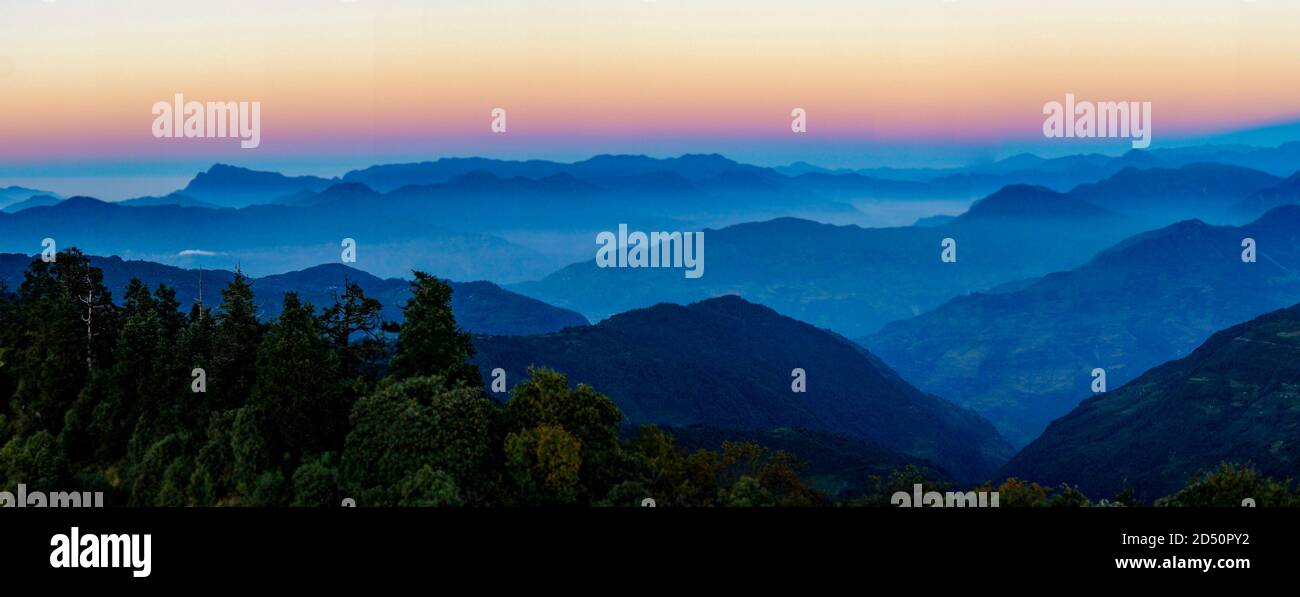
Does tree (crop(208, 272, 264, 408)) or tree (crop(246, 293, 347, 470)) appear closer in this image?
tree (crop(246, 293, 347, 470))

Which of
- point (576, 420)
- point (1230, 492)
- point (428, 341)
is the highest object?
point (428, 341)


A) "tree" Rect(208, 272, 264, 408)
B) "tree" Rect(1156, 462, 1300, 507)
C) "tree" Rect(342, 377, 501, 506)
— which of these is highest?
"tree" Rect(208, 272, 264, 408)

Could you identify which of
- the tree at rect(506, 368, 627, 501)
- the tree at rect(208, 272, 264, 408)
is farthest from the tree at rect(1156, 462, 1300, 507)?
the tree at rect(208, 272, 264, 408)

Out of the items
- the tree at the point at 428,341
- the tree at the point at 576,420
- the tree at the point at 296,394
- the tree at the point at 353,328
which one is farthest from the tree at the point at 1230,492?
the tree at the point at 353,328

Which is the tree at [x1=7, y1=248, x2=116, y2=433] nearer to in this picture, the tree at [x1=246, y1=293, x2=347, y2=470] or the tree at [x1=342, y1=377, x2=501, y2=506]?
the tree at [x1=246, y1=293, x2=347, y2=470]

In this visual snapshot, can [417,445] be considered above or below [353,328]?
below

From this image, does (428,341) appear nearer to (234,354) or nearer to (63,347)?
(234,354)

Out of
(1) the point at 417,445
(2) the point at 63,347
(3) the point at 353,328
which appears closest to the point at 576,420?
(1) the point at 417,445

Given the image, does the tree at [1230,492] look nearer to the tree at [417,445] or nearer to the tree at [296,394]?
the tree at [417,445]
